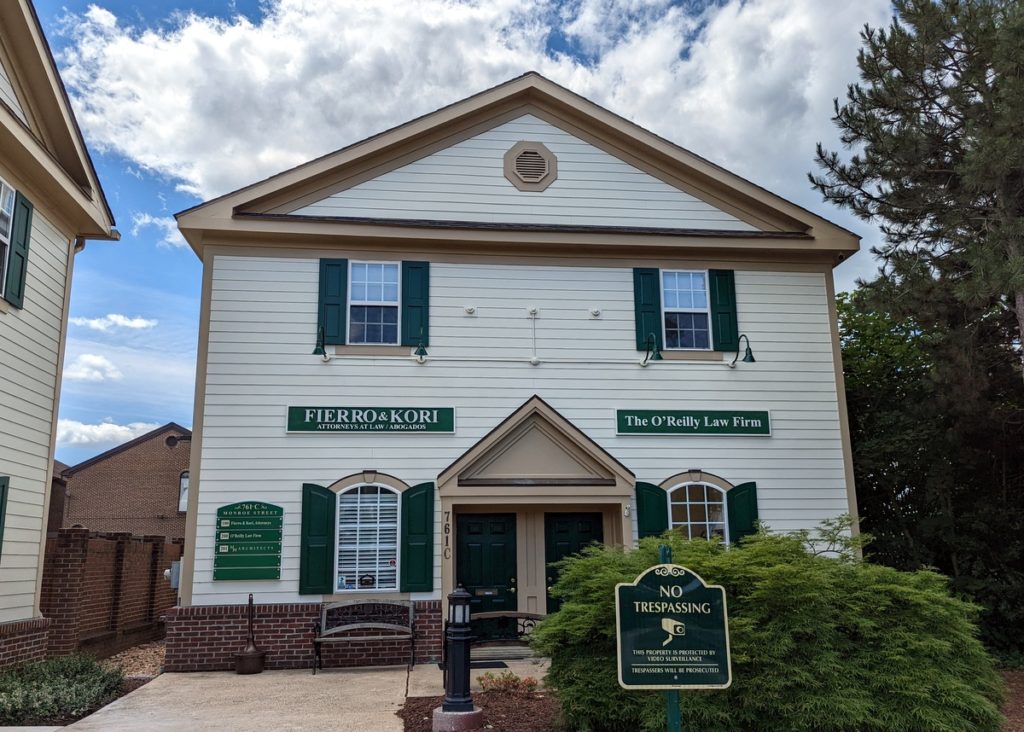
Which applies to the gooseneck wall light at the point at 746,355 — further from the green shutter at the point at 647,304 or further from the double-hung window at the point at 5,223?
the double-hung window at the point at 5,223

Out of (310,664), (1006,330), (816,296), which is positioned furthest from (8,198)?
(1006,330)

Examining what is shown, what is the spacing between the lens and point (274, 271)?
41.4 feet

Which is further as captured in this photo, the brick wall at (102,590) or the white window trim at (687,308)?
the white window trim at (687,308)

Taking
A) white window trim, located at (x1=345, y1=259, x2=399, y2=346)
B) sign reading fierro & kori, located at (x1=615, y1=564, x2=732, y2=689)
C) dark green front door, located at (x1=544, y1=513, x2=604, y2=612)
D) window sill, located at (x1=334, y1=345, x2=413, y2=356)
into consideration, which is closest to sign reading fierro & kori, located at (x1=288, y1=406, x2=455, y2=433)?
window sill, located at (x1=334, y1=345, x2=413, y2=356)

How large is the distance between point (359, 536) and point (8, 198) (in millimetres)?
6218

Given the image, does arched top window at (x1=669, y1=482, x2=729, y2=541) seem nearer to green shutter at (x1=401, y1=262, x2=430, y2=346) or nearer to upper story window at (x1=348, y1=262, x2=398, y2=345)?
green shutter at (x1=401, y1=262, x2=430, y2=346)

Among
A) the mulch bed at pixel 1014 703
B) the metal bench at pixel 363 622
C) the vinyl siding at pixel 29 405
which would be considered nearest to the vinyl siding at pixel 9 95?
the vinyl siding at pixel 29 405

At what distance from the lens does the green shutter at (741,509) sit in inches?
496

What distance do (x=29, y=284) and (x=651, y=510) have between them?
9030 mm

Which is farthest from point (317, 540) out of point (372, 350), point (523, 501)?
point (523, 501)

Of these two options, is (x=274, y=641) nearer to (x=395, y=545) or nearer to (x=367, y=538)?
(x=367, y=538)

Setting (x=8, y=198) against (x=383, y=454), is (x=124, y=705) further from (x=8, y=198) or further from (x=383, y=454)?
(x=8, y=198)

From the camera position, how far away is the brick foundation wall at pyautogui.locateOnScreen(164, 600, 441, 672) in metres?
11.3

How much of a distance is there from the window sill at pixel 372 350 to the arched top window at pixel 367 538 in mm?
1934
